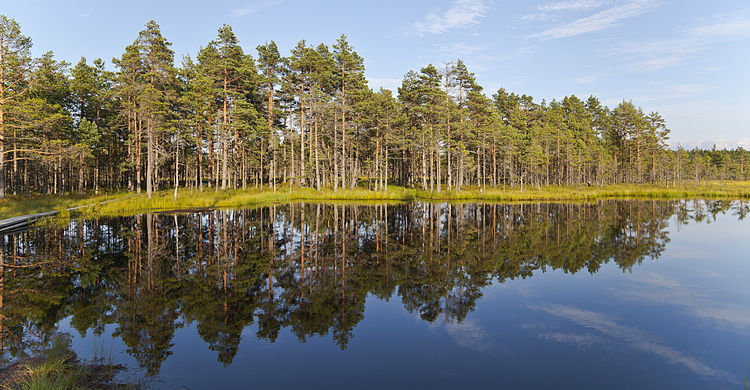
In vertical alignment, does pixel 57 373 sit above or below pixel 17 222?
below

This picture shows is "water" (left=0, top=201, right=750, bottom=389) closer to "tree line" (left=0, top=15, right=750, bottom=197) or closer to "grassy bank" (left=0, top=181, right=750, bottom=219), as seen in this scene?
"grassy bank" (left=0, top=181, right=750, bottom=219)

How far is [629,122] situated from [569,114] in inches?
578

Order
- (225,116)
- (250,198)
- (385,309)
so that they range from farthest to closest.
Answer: (225,116) < (250,198) < (385,309)

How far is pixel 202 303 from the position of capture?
384 inches

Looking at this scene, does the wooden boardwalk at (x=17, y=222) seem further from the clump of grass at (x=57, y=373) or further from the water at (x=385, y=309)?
the clump of grass at (x=57, y=373)

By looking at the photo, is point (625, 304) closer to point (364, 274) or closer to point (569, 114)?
point (364, 274)

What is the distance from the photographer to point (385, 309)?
980 centimetres

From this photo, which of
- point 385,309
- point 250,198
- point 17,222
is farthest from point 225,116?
point 385,309

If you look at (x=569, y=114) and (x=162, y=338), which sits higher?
(x=569, y=114)

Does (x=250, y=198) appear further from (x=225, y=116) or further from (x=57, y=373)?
(x=57, y=373)

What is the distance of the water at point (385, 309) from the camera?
21.6ft

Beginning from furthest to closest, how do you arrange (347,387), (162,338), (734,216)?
(734,216) → (162,338) → (347,387)

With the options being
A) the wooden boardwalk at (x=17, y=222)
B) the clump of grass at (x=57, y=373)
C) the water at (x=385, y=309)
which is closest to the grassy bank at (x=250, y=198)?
the wooden boardwalk at (x=17, y=222)

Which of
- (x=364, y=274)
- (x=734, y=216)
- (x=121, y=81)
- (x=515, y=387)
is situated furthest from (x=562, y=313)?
(x=121, y=81)
